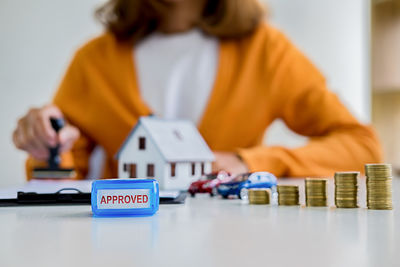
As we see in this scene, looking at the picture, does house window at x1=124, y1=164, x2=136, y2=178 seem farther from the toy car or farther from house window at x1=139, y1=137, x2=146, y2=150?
the toy car

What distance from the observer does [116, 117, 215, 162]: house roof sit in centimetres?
75

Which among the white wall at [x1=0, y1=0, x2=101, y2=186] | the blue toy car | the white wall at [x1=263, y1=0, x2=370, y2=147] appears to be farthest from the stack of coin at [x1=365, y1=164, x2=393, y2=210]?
the white wall at [x1=0, y1=0, x2=101, y2=186]

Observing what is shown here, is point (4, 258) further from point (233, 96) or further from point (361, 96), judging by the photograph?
point (361, 96)

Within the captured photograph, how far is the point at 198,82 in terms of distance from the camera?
4.35 feet

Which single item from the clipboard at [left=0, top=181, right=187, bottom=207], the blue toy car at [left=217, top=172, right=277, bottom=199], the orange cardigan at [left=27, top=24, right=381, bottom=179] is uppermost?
the orange cardigan at [left=27, top=24, right=381, bottom=179]

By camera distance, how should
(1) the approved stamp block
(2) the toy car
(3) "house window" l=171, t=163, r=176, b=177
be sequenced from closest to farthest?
(1) the approved stamp block < (2) the toy car < (3) "house window" l=171, t=163, r=176, b=177

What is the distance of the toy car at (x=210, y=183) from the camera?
65 centimetres

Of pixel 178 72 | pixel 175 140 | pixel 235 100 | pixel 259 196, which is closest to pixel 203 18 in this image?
pixel 178 72

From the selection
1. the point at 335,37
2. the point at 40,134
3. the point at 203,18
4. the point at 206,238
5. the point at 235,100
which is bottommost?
the point at 206,238

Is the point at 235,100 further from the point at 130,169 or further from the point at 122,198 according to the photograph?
the point at 122,198

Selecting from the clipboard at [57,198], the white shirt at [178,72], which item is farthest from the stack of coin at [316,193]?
the white shirt at [178,72]

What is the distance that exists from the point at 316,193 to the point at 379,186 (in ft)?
0.21

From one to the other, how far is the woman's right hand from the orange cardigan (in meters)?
0.15

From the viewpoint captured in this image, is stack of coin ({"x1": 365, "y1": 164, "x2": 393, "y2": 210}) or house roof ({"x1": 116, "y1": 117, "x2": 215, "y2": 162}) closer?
stack of coin ({"x1": 365, "y1": 164, "x2": 393, "y2": 210})
